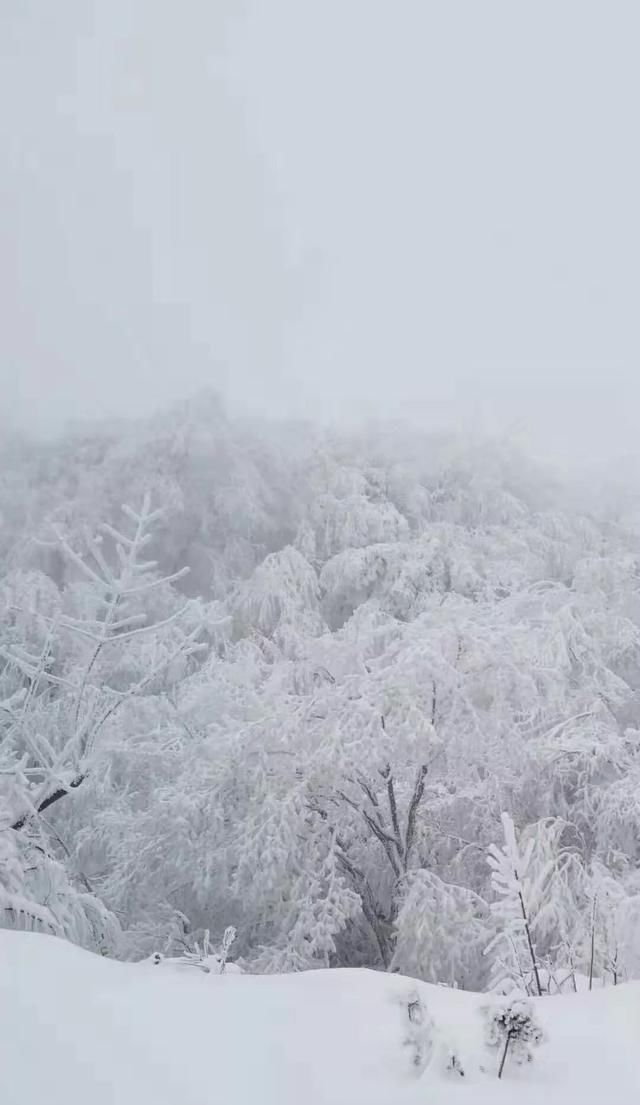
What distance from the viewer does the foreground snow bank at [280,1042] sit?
2.75 ft

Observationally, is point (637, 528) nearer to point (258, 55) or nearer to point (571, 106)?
point (571, 106)

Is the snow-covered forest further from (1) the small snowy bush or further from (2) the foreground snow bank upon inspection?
(1) the small snowy bush

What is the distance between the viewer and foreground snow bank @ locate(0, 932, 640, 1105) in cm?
84

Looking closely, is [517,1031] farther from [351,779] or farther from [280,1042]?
[351,779]

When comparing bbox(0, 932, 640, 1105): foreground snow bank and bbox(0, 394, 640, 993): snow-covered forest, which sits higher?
bbox(0, 932, 640, 1105): foreground snow bank

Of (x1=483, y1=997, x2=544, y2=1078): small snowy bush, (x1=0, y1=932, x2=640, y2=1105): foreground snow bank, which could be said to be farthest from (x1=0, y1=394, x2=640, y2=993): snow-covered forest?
(x1=483, y1=997, x2=544, y2=1078): small snowy bush

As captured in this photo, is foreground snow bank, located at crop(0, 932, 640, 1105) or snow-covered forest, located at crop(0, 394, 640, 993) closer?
foreground snow bank, located at crop(0, 932, 640, 1105)

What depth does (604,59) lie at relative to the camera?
13.8 metres

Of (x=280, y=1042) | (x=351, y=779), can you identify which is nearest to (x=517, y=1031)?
(x=280, y=1042)

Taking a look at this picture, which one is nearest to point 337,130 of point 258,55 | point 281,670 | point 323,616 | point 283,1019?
point 258,55

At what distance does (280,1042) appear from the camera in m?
0.95

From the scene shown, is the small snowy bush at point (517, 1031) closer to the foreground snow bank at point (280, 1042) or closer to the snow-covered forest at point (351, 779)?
the foreground snow bank at point (280, 1042)

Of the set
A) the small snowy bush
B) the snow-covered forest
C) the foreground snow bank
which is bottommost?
the snow-covered forest

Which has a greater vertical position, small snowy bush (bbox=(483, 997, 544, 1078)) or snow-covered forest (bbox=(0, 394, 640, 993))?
small snowy bush (bbox=(483, 997, 544, 1078))
